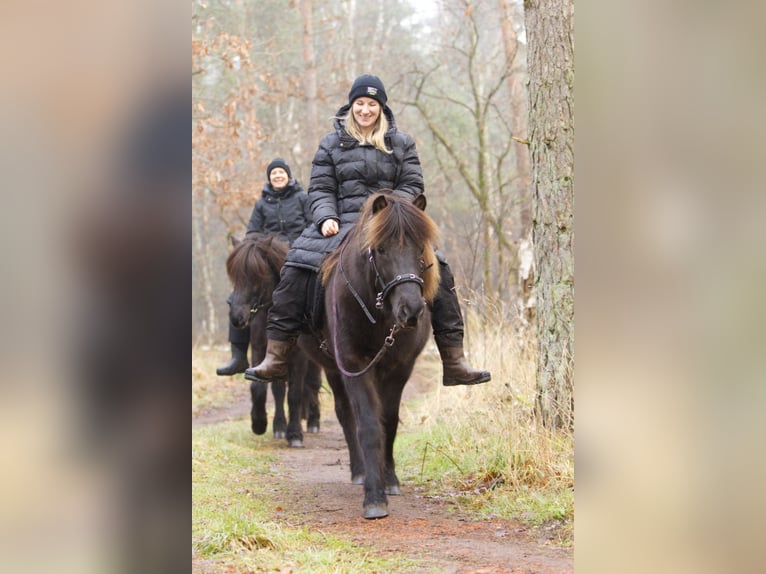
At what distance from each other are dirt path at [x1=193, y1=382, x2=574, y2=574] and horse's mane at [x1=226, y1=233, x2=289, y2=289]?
2304mm

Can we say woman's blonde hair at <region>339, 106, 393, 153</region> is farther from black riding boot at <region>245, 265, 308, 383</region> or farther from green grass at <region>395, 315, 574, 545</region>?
green grass at <region>395, 315, 574, 545</region>

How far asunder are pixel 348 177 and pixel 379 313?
4.19 feet

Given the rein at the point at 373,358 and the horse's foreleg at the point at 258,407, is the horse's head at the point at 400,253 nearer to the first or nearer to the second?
the rein at the point at 373,358

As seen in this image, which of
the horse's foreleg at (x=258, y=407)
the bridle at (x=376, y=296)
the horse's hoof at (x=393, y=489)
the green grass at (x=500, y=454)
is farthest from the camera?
the horse's foreleg at (x=258, y=407)

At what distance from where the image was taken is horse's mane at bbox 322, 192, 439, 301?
5.49 meters

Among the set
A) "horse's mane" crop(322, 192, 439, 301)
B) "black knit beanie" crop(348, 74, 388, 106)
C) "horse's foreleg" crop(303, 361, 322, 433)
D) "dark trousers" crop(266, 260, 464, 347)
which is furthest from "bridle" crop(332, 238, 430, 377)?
"horse's foreleg" crop(303, 361, 322, 433)

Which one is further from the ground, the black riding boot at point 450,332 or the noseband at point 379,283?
the noseband at point 379,283

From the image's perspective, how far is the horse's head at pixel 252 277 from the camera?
941cm

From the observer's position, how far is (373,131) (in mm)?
6703

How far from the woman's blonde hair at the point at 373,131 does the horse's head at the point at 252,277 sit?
3.11 meters
